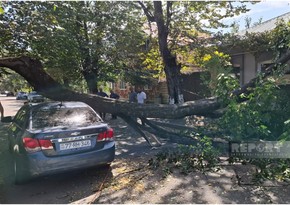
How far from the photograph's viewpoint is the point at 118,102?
7332 mm

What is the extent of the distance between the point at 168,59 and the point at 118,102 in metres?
6.43

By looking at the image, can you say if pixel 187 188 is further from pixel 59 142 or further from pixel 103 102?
pixel 103 102

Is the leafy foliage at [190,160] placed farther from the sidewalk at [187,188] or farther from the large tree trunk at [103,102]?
the large tree trunk at [103,102]

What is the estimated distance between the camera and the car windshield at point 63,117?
4903 mm

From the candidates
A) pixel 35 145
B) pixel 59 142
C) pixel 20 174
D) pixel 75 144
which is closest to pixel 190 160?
pixel 75 144

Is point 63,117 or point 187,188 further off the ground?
point 63,117

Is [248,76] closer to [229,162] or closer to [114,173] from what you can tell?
[229,162]

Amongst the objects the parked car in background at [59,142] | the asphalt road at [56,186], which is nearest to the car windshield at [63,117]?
the parked car in background at [59,142]

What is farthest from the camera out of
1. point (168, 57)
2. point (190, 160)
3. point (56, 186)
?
point (168, 57)

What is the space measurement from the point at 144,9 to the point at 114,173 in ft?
32.1

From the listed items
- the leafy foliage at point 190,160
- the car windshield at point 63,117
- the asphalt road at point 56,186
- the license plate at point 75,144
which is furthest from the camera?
the leafy foliage at point 190,160

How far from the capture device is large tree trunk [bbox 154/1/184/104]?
1238 centimetres

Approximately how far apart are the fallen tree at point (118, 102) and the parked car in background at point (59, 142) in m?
1.84

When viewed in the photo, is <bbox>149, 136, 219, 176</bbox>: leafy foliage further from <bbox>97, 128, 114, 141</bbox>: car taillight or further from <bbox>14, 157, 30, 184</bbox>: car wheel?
<bbox>14, 157, 30, 184</bbox>: car wheel
